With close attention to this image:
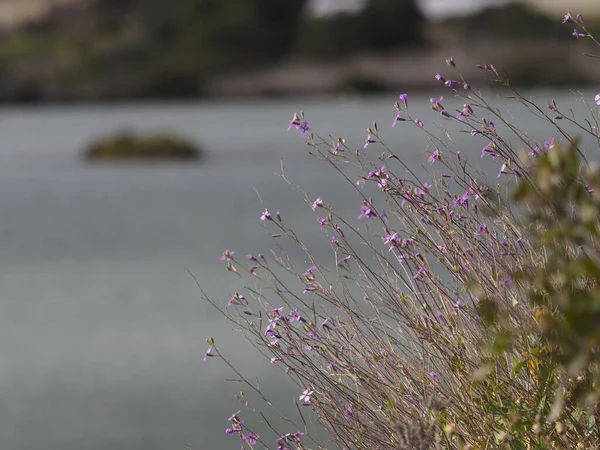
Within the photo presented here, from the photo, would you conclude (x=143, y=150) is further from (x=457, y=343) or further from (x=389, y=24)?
(x=389, y=24)

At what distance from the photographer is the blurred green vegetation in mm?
93125

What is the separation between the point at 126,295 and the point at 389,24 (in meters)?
80.1

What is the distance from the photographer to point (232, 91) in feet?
348

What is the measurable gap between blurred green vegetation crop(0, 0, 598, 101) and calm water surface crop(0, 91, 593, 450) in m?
55.7

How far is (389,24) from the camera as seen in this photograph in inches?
3637

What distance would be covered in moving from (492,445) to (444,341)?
1.18 ft

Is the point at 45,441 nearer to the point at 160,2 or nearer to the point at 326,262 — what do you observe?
the point at 326,262

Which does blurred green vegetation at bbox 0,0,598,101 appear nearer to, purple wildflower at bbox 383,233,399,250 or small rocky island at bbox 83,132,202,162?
small rocky island at bbox 83,132,202,162

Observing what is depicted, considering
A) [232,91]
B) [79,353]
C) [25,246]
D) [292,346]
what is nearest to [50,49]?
[232,91]

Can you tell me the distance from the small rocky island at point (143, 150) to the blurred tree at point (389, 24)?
49291 millimetres

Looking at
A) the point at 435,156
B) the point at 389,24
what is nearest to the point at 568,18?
the point at 435,156

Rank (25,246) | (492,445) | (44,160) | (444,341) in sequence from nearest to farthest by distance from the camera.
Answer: (492,445)
(444,341)
(25,246)
(44,160)

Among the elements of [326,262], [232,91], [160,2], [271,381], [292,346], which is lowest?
[292,346]

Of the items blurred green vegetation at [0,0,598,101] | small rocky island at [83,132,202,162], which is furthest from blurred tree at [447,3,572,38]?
small rocky island at [83,132,202,162]
